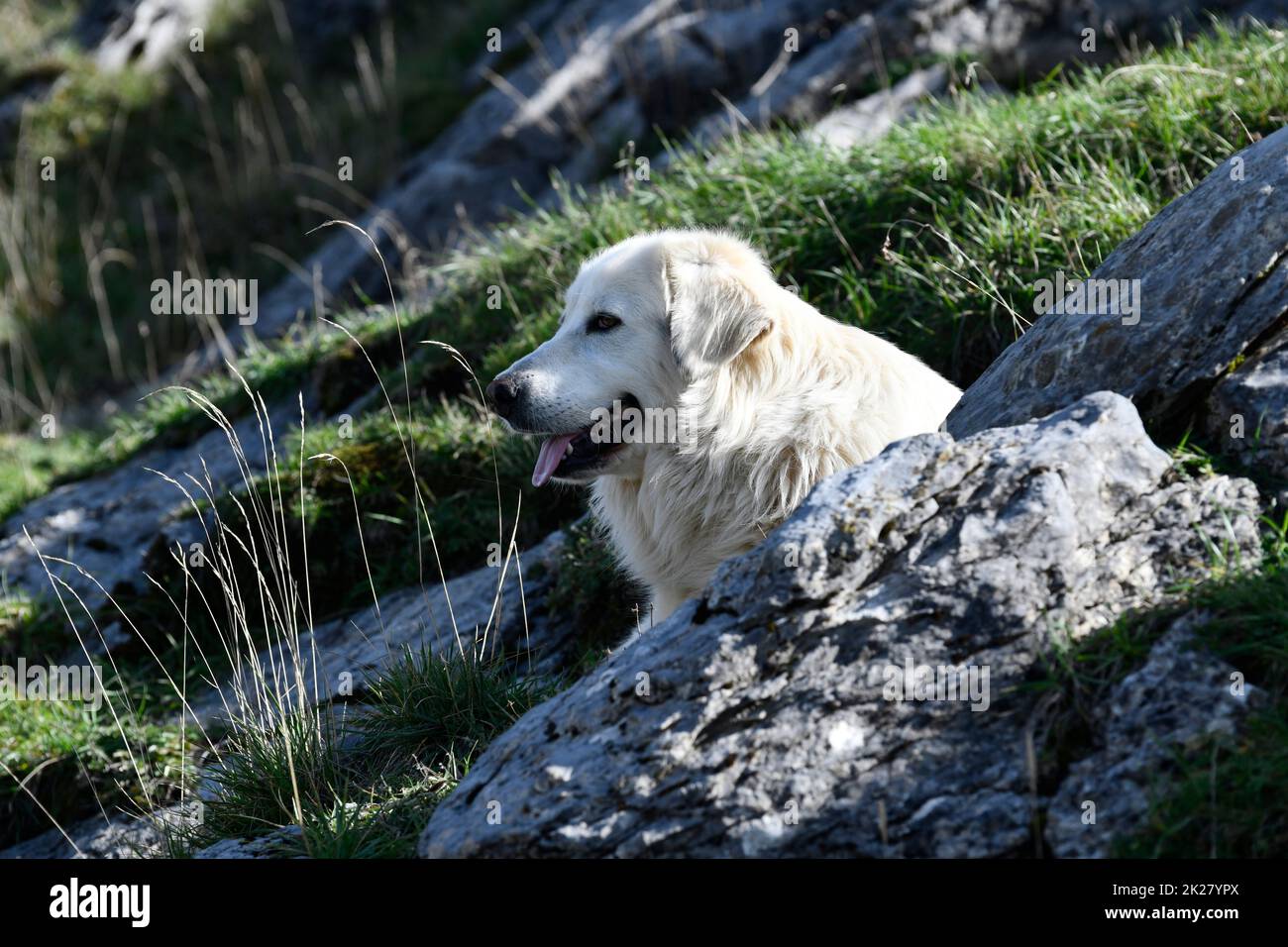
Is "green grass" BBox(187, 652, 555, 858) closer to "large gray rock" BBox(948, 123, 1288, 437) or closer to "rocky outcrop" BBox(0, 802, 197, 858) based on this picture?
"rocky outcrop" BBox(0, 802, 197, 858)

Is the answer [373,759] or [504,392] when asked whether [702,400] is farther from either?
[373,759]

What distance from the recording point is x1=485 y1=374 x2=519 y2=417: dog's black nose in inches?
152

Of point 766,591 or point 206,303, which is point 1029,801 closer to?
point 766,591

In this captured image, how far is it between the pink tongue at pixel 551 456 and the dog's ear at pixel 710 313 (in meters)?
0.47

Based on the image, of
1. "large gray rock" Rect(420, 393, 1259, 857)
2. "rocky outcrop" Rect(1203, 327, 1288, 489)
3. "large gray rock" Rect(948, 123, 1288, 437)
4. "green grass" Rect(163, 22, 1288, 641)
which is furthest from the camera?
"green grass" Rect(163, 22, 1288, 641)

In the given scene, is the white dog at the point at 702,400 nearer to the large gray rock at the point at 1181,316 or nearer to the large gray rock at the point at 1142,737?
the large gray rock at the point at 1181,316

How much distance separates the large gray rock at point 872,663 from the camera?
2.55m

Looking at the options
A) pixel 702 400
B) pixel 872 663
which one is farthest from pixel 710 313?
pixel 872 663

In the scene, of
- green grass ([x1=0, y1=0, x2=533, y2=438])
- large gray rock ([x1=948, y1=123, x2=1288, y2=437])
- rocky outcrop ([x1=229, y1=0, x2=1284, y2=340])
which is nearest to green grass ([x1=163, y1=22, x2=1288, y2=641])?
rocky outcrop ([x1=229, y1=0, x2=1284, y2=340])

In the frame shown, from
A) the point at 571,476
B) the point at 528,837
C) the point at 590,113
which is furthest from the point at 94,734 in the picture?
the point at 590,113

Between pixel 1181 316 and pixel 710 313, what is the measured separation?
1.42 m

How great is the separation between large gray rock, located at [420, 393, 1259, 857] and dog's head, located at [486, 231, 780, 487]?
1.04 m

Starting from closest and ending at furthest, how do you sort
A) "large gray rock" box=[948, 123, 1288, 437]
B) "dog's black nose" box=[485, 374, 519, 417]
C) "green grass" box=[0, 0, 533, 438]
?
"large gray rock" box=[948, 123, 1288, 437] < "dog's black nose" box=[485, 374, 519, 417] < "green grass" box=[0, 0, 533, 438]

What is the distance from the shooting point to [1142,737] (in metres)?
2.50
